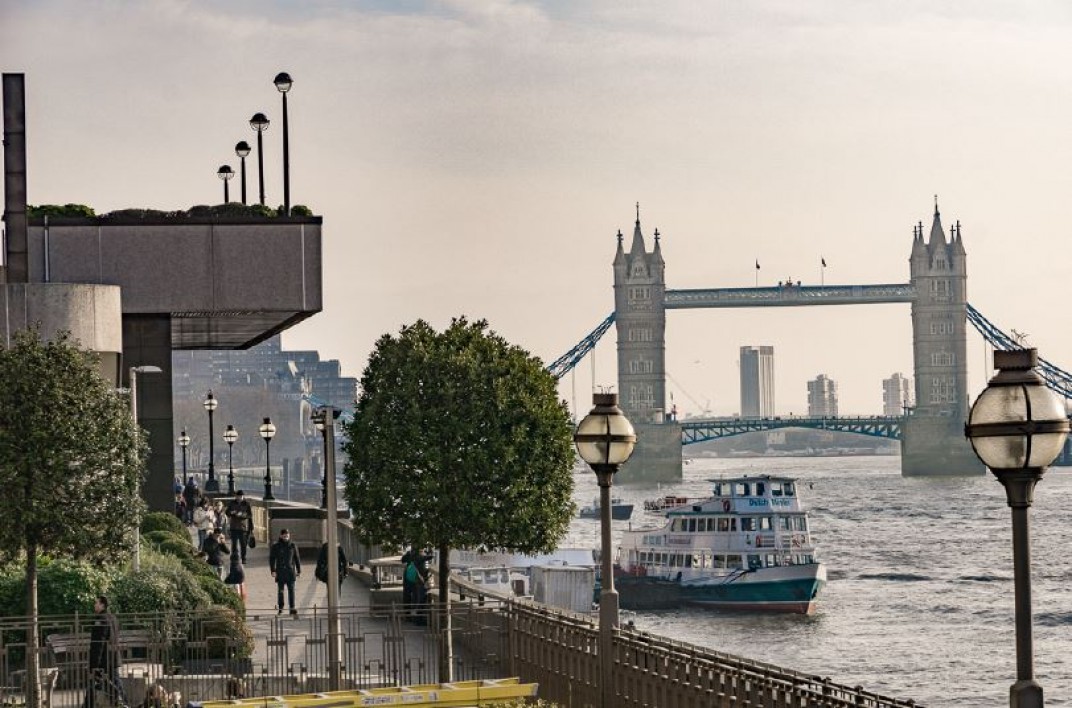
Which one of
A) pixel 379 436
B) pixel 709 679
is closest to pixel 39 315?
pixel 379 436

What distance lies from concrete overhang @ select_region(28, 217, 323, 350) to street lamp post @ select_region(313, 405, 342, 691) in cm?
1342

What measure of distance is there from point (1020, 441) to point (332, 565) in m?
15.0

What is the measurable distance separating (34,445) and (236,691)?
4.08 meters

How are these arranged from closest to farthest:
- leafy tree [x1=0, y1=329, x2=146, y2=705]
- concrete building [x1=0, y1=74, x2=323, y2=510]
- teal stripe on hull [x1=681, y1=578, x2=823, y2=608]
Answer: leafy tree [x1=0, y1=329, x2=146, y2=705], concrete building [x1=0, y1=74, x2=323, y2=510], teal stripe on hull [x1=681, y1=578, x2=823, y2=608]

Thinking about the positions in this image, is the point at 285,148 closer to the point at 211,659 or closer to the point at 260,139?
the point at 260,139

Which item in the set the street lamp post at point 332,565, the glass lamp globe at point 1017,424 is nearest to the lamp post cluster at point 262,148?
the street lamp post at point 332,565

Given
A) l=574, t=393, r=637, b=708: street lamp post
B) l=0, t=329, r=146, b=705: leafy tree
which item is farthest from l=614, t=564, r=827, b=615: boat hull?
l=574, t=393, r=637, b=708: street lamp post

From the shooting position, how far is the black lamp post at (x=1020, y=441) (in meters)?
9.52

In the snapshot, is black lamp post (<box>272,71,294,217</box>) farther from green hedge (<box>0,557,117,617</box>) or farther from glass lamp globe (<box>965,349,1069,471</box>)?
glass lamp globe (<box>965,349,1069,471</box>)

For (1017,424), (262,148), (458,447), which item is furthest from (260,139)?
(1017,424)

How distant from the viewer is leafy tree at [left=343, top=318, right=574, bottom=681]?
85.6 feet

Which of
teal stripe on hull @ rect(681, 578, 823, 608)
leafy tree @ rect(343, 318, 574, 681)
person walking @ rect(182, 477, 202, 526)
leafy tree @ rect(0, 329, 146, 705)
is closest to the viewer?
leafy tree @ rect(0, 329, 146, 705)

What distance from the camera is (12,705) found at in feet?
63.3

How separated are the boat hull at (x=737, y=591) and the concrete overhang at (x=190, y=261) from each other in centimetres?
4860
